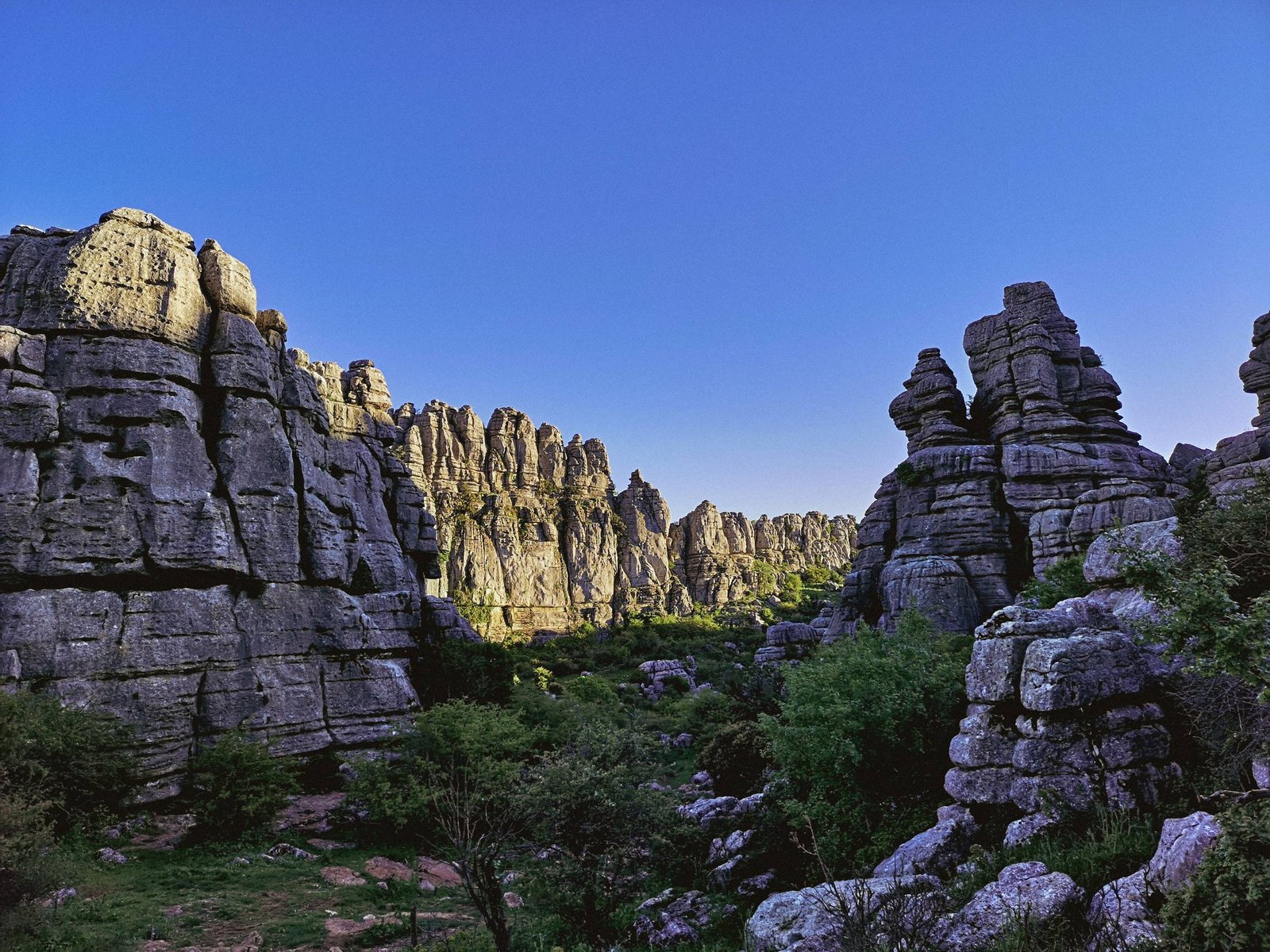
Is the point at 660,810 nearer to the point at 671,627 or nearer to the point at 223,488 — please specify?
the point at 223,488

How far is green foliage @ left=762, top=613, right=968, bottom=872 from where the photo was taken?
10086 mm

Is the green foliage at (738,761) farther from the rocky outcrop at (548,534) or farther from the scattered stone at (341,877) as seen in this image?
the rocky outcrop at (548,534)

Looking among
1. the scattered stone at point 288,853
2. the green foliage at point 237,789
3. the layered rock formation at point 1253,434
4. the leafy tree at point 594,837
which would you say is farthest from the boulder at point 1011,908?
the layered rock formation at point 1253,434

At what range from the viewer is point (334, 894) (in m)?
12.1

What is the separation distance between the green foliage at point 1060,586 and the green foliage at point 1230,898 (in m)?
12.1

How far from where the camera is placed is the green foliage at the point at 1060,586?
53.7ft

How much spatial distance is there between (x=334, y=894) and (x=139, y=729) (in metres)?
8.78

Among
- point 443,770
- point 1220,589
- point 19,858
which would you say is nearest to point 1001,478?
point 443,770

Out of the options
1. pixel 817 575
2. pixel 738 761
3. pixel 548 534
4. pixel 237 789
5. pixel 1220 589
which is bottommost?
pixel 738 761

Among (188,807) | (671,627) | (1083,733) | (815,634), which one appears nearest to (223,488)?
(188,807)

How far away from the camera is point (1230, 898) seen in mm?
4270

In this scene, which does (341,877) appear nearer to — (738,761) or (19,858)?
(19,858)

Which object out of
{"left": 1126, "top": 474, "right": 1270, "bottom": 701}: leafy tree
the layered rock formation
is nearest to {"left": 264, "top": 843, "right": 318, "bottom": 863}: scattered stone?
{"left": 1126, "top": 474, "right": 1270, "bottom": 701}: leafy tree

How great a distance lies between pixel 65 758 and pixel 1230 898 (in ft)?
65.7
